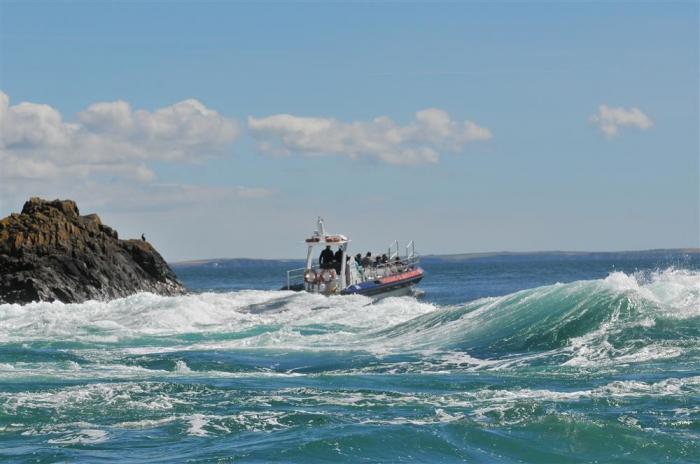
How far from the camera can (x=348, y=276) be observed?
3997 centimetres

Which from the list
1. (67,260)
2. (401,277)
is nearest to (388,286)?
(401,277)

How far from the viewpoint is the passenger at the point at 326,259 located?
131ft

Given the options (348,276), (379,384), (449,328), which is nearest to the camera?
(379,384)

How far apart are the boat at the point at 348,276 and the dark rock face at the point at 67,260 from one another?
7607 mm

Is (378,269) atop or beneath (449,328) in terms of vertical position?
atop

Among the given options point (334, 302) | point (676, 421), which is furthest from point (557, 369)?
point (334, 302)

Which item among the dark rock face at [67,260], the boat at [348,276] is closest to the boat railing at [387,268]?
the boat at [348,276]

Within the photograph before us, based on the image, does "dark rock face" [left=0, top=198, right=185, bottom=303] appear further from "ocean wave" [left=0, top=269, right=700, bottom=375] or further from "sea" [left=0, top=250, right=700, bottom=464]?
"sea" [left=0, top=250, right=700, bottom=464]

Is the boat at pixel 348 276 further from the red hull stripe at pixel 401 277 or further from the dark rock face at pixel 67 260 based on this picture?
the dark rock face at pixel 67 260

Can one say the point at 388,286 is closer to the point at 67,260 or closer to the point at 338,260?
the point at 338,260

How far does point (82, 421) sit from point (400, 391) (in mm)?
4889

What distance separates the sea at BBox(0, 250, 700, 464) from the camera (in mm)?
12930

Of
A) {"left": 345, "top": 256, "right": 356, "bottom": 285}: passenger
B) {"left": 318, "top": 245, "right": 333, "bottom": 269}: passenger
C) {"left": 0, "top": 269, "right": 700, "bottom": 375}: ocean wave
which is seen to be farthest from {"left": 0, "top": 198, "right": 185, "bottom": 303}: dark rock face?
{"left": 345, "top": 256, "right": 356, "bottom": 285}: passenger

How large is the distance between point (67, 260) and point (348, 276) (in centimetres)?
1146
